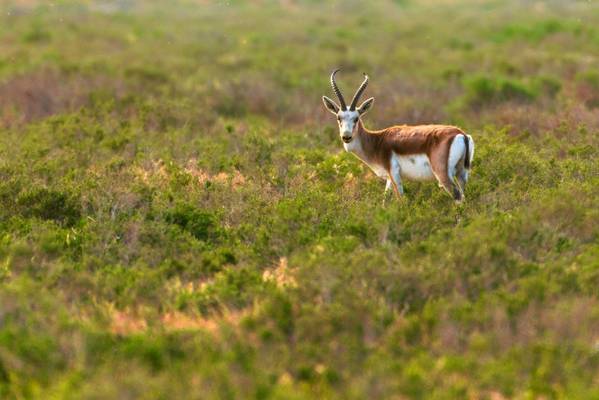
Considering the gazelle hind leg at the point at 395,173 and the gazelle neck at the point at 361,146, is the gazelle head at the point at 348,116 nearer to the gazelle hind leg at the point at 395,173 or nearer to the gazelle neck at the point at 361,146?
the gazelle neck at the point at 361,146

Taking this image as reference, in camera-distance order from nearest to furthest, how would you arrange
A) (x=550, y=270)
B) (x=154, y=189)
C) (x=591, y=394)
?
(x=591, y=394), (x=550, y=270), (x=154, y=189)

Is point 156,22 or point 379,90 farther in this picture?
point 156,22

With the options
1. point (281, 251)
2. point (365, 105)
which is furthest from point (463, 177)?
point (281, 251)

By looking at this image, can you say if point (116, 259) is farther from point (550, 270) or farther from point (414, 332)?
point (550, 270)

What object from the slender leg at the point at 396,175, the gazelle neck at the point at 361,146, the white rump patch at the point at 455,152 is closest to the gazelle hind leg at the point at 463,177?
the white rump patch at the point at 455,152

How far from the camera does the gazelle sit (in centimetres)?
980

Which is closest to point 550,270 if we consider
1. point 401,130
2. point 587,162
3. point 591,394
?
point 591,394

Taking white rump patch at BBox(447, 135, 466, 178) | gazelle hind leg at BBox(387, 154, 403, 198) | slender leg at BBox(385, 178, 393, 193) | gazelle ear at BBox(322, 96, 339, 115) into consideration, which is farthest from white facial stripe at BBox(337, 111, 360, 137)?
white rump patch at BBox(447, 135, 466, 178)

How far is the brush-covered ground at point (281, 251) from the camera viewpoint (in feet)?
20.5

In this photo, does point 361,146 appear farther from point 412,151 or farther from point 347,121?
point 412,151

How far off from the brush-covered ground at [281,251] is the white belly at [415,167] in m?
0.27

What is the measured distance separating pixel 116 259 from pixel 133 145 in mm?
4993

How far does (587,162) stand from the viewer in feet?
37.3

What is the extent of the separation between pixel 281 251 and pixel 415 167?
2.31 m
